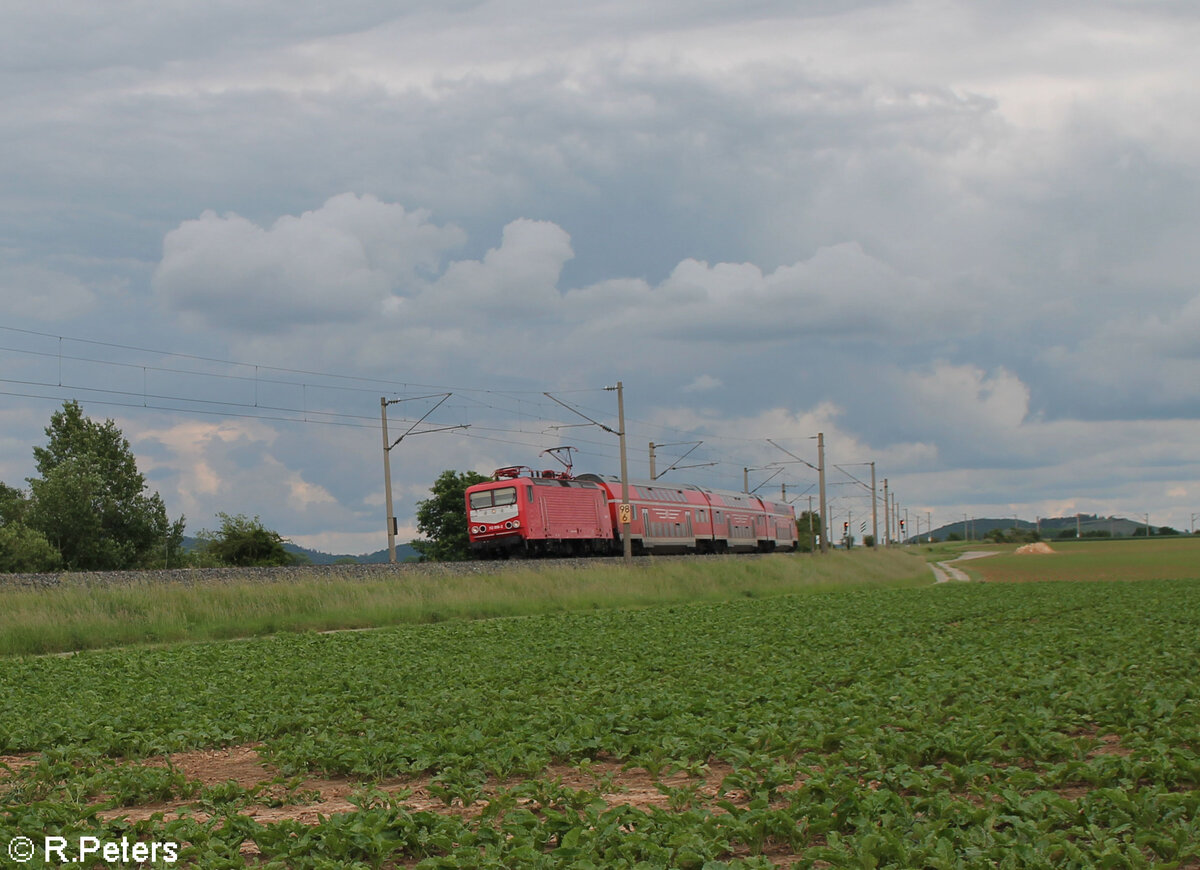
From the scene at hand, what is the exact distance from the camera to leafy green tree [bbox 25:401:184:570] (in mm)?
65188

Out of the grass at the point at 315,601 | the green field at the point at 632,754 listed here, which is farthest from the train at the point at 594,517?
the green field at the point at 632,754

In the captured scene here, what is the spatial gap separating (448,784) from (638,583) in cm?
3141

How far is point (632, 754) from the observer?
10.3 meters

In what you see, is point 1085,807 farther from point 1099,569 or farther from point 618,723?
point 1099,569

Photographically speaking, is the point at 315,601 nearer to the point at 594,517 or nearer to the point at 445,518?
the point at 594,517

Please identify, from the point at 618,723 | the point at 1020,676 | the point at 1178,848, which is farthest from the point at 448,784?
the point at 1020,676

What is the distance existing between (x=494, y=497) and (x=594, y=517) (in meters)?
6.83

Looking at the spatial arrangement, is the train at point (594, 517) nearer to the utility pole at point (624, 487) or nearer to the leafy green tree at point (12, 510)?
the utility pole at point (624, 487)

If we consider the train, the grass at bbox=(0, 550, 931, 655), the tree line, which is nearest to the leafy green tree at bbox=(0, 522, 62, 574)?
the tree line

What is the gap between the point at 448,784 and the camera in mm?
9109

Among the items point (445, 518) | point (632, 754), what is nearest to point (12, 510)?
point (445, 518)

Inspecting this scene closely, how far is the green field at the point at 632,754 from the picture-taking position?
7207 mm

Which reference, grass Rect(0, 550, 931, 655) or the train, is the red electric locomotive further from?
grass Rect(0, 550, 931, 655)

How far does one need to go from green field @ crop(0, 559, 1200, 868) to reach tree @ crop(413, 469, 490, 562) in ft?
233
